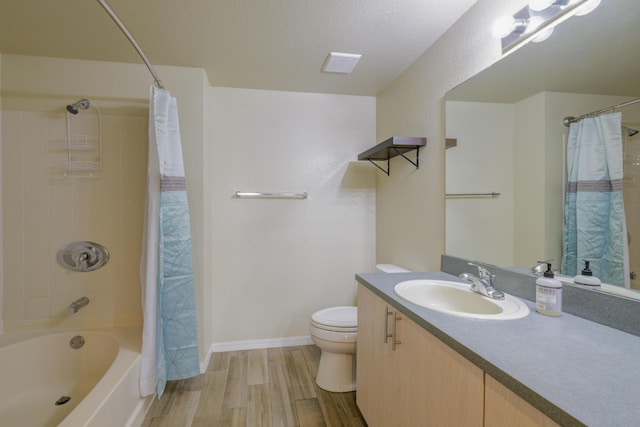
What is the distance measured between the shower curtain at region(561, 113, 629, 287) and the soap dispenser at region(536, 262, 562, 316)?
0.49ft

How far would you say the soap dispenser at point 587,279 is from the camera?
0.92 m

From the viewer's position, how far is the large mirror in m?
0.87

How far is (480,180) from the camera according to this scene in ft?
4.72

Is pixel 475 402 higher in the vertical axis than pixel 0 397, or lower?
higher

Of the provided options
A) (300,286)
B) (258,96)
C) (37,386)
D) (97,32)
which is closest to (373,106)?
(258,96)

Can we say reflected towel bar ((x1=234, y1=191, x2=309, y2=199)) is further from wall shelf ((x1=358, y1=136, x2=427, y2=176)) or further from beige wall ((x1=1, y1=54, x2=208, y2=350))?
wall shelf ((x1=358, y1=136, x2=427, y2=176))

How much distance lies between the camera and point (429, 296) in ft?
4.47

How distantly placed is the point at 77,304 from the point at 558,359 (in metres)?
2.54

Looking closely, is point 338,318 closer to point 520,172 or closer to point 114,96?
point 520,172

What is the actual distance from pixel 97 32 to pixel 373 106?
203 centimetres

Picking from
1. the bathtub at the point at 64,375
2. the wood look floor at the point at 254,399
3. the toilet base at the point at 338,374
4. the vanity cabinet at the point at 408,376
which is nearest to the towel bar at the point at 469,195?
the vanity cabinet at the point at 408,376

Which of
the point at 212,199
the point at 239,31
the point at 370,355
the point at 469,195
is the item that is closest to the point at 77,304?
the point at 212,199

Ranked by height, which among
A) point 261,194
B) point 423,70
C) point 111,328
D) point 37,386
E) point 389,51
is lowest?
point 37,386

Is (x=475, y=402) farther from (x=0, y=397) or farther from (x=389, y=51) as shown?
(x=0, y=397)
